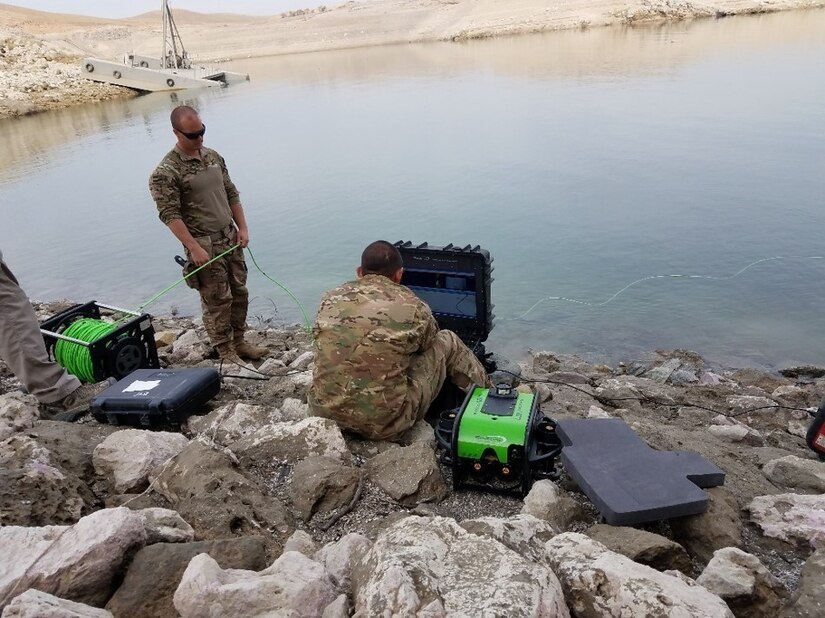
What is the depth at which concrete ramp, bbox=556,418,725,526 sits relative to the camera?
2857mm

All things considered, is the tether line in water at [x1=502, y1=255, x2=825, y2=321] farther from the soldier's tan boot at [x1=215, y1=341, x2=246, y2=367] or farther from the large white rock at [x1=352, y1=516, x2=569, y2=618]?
the large white rock at [x1=352, y1=516, x2=569, y2=618]

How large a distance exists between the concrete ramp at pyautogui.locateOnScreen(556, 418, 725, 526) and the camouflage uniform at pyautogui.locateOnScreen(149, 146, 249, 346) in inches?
127

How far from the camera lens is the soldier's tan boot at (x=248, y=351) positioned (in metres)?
6.06

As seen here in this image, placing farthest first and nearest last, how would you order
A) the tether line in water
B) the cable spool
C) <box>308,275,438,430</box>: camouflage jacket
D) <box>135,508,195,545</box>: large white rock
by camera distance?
the tether line in water, the cable spool, <box>308,275,438,430</box>: camouflage jacket, <box>135,508,195,545</box>: large white rock

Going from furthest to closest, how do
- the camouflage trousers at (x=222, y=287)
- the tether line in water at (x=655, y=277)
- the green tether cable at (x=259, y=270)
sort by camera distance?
the tether line in water at (x=655, y=277) → the camouflage trousers at (x=222, y=287) → the green tether cable at (x=259, y=270)

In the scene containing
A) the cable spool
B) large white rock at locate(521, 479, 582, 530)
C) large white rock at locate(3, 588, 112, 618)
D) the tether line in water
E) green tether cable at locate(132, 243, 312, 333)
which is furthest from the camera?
the tether line in water

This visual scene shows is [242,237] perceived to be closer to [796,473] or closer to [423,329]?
[423,329]

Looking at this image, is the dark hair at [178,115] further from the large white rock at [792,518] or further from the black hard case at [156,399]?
the large white rock at [792,518]

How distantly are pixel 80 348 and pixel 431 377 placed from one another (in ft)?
8.39

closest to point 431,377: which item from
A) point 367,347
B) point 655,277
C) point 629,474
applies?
point 367,347

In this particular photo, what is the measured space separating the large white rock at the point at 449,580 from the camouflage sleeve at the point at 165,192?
11.5ft

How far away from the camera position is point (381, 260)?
12.5 feet

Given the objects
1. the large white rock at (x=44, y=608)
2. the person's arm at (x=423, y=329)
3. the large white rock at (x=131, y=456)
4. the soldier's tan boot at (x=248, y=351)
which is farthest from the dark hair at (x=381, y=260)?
the soldier's tan boot at (x=248, y=351)

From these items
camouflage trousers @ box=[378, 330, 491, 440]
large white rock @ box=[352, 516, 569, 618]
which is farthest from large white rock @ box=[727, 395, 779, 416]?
large white rock @ box=[352, 516, 569, 618]
